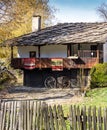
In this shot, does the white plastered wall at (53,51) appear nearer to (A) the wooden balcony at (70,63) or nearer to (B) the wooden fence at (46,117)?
(A) the wooden balcony at (70,63)

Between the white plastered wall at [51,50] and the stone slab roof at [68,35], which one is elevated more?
the stone slab roof at [68,35]

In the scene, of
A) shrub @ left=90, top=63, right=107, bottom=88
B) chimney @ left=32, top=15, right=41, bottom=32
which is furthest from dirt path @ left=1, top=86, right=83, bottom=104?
chimney @ left=32, top=15, right=41, bottom=32

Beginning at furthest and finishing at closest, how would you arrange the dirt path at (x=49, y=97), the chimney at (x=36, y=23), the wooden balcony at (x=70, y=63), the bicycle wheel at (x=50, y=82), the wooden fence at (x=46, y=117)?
1. the chimney at (x=36, y=23)
2. the bicycle wheel at (x=50, y=82)
3. the wooden balcony at (x=70, y=63)
4. the dirt path at (x=49, y=97)
5. the wooden fence at (x=46, y=117)

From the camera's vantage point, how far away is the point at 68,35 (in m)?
37.4

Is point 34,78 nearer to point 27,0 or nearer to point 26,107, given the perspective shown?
point 27,0

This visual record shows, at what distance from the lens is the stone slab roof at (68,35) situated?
116ft

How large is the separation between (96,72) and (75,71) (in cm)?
532

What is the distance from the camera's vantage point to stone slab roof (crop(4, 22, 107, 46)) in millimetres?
35375

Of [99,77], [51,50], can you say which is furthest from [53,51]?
[99,77]

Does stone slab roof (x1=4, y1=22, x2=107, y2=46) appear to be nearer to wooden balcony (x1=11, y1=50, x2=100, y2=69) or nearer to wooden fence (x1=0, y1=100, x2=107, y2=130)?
wooden balcony (x1=11, y1=50, x2=100, y2=69)

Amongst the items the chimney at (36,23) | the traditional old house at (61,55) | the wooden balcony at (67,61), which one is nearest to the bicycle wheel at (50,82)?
the traditional old house at (61,55)

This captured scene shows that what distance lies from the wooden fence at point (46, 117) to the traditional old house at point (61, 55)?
22.8 metres

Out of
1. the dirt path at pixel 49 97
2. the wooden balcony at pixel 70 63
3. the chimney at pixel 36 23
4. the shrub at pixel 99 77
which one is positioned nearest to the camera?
the dirt path at pixel 49 97

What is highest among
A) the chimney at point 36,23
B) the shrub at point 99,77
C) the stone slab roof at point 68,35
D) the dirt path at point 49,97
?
the chimney at point 36,23
